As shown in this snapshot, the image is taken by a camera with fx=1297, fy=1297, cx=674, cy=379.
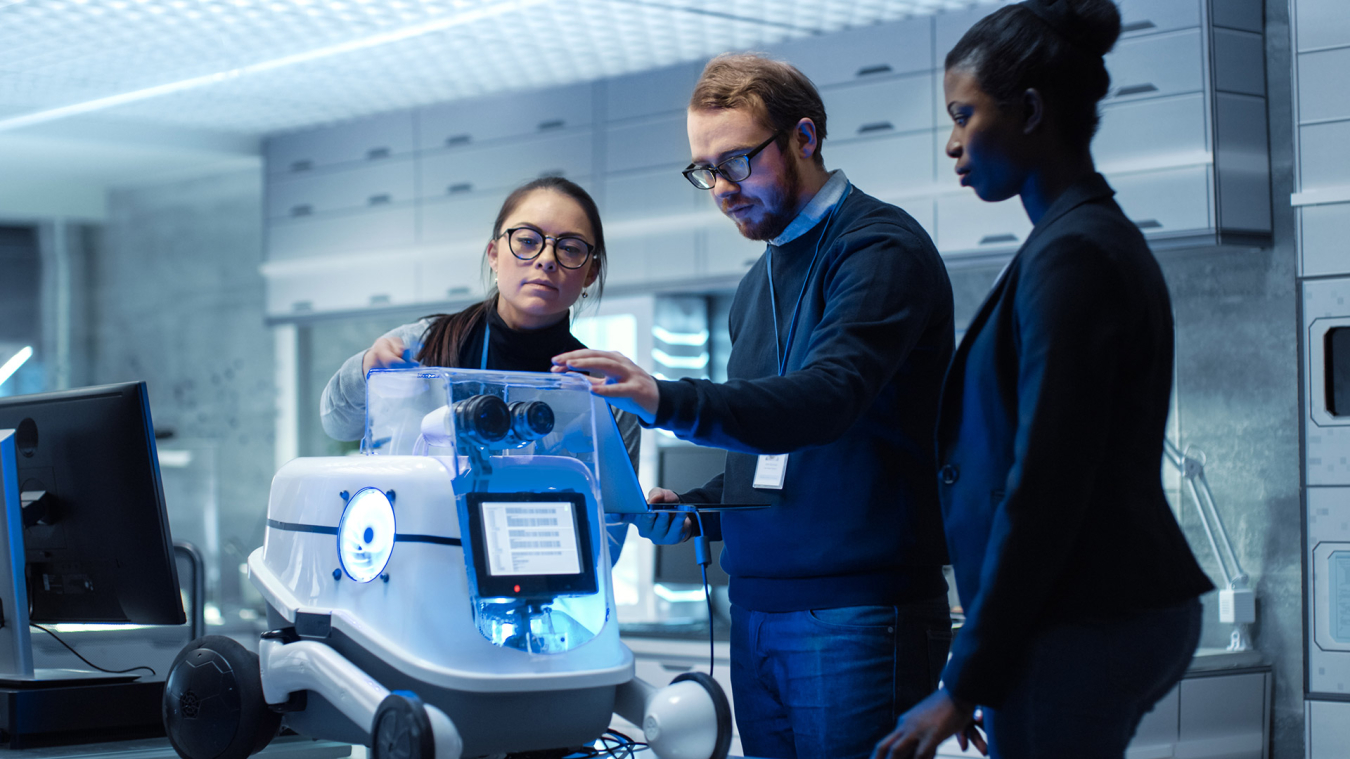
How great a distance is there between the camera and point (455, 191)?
511 centimetres

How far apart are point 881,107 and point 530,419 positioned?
310cm

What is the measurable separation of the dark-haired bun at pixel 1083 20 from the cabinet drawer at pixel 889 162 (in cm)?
289

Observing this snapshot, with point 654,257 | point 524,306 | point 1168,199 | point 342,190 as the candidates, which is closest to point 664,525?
point 524,306

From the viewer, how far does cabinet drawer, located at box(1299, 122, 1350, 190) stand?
2.99m

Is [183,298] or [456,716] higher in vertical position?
[183,298]

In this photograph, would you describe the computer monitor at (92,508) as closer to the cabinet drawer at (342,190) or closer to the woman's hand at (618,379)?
the woman's hand at (618,379)

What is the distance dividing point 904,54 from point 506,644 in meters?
3.25

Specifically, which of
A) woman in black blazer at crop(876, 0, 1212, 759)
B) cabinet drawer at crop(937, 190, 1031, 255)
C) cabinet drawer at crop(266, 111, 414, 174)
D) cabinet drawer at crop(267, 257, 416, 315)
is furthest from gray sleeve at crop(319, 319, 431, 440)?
cabinet drawer at crop(266, 111, 414, 174)

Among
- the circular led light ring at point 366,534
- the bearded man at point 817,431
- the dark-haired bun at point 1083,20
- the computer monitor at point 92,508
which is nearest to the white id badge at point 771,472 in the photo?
the bearded man at point 817,431

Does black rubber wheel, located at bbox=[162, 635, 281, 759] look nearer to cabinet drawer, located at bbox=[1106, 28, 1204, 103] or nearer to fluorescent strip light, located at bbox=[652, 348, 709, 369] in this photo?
cabinet drawer, located at bbox=[1106, 28, 1204, 103]

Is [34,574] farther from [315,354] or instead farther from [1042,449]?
[315,354]

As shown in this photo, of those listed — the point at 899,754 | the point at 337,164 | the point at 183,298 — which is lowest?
the point at 899,754

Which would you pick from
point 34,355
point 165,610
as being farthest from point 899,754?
point 34,355

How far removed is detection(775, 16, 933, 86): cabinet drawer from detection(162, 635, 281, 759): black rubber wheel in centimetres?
301
